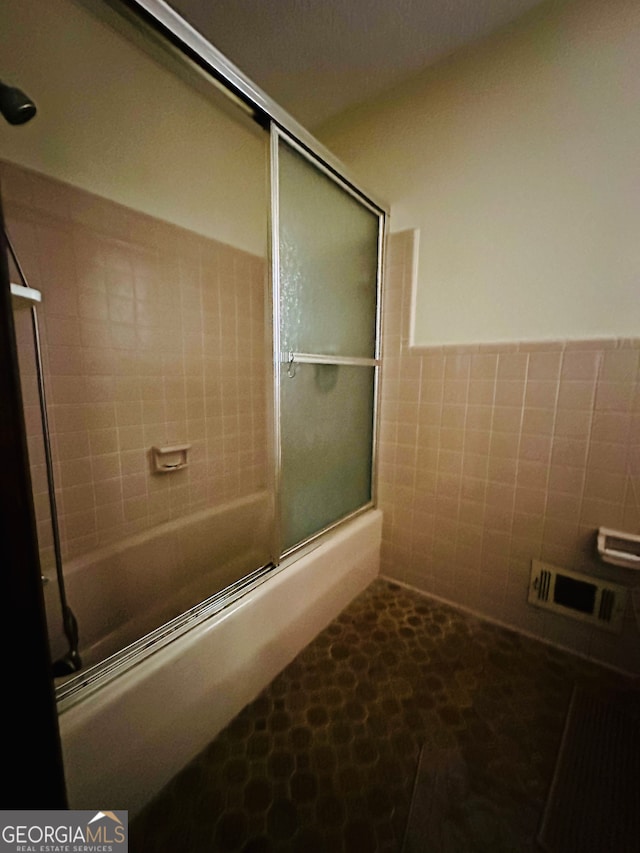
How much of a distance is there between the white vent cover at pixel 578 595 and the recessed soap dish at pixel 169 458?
1565 millimetres

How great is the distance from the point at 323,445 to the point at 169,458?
72cm

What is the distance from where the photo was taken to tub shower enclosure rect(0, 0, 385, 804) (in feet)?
3.28

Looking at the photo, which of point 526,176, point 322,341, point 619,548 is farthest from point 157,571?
point 526,176

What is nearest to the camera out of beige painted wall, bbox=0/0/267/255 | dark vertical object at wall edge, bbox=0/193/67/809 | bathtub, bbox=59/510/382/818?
dark vertical object at wall edge, bbox=0/193/67/809

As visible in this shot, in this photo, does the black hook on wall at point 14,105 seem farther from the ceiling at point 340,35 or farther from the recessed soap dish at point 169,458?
the recessed soap dish at point 169,458

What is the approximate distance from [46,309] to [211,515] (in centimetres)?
108

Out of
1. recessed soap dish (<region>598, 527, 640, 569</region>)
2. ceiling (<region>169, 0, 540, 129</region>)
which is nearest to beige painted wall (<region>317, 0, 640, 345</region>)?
ceiling (<region>169, 0, 540, 129</region>)

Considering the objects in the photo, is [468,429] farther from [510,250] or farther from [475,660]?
[475,660]

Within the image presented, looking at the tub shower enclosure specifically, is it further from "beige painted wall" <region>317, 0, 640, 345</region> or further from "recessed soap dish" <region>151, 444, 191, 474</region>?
"beige painted wall" <region>317, 0, 640, 345</region>

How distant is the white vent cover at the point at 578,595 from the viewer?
3.64 feet

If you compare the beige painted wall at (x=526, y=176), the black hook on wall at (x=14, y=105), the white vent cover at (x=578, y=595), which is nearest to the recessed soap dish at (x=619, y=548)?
the white vent cover at (x=578, y=595)

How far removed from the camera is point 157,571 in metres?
1.40

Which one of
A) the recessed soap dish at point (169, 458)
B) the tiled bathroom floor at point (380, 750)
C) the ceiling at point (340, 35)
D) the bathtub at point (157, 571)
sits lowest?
the tiled bathroom floor at point (380, 750)

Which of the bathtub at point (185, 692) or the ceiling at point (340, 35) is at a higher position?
the ceiling at point (340, 35)
